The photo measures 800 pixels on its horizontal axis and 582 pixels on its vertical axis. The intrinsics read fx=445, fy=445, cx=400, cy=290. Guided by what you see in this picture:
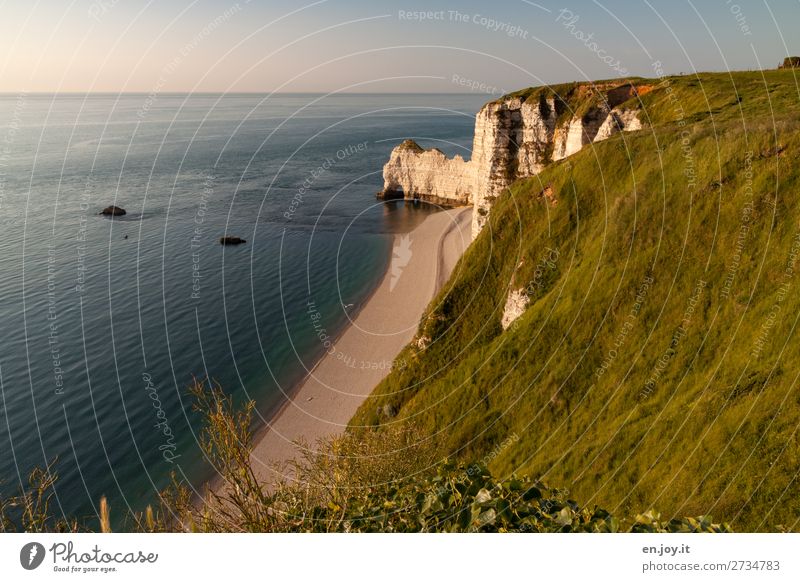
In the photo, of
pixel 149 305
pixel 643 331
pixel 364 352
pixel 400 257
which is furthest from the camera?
pixel 400 257

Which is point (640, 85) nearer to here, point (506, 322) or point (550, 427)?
point (506, 322)

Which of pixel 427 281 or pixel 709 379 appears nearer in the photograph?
pixel 709 379

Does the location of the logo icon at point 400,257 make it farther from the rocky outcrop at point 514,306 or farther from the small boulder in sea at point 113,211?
the small boulder in sea at point 113,211

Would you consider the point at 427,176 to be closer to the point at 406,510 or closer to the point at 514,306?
the point at 514,306

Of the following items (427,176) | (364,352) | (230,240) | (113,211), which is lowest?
(364,352)

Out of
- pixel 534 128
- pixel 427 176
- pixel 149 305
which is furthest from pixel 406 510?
pixel 427 176
